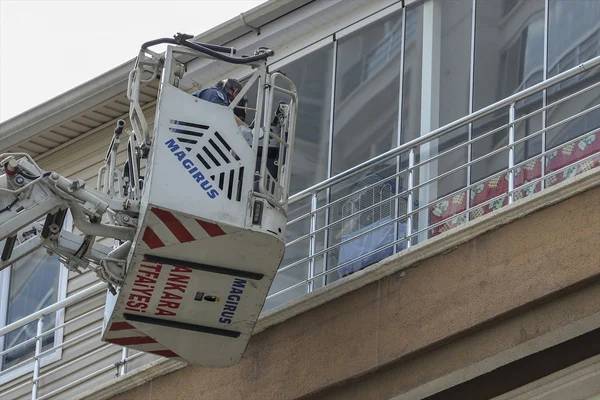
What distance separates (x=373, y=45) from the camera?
1869cm

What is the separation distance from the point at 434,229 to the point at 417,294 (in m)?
1.47

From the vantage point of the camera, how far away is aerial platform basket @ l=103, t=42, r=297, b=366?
14797mm

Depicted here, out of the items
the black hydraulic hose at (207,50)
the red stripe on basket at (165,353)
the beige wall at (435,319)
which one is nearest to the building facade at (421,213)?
the beige wall at (435,319)

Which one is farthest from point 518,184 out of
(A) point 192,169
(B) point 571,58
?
(A) point 192,169

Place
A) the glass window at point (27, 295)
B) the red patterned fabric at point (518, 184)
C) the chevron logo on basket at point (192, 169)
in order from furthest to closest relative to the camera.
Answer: the glass window at point (27, 295), the red patterned fabric at point (518, 184), the chevron logo on basket at point (192, 169)

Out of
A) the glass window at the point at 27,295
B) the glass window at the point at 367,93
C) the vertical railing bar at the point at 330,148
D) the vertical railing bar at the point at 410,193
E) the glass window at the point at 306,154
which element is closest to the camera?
the vertical railing bar at the point at 410,193

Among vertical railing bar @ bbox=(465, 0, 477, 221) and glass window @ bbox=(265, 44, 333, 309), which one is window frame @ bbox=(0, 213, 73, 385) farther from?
vertical railing bar @ bbox=(465, 0, 477, 221)

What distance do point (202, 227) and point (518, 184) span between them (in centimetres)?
291

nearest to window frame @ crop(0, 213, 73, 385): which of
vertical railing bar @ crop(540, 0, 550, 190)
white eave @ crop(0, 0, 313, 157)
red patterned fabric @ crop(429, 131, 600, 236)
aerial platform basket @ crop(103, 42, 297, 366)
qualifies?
white eave @ crop(0, 0, 313, 157)

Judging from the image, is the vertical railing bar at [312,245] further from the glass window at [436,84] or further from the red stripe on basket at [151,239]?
the red stripe on basket at [151,239]

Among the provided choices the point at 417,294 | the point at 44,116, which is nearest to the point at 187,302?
the point at 417,294

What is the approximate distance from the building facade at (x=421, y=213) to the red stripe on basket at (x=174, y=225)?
1.52 metres

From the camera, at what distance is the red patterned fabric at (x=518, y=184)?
15.7 metres

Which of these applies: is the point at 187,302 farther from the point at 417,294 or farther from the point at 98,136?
the point at 98,136
